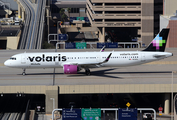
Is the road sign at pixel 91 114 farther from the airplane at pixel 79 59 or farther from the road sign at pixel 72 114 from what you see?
the airplane at pixel 79 59

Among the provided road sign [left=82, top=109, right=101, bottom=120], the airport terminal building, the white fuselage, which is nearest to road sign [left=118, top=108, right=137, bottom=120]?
road sign [left=82, top=109, right=101, bottom=120]

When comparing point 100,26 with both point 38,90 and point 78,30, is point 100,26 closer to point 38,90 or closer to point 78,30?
point 78,30

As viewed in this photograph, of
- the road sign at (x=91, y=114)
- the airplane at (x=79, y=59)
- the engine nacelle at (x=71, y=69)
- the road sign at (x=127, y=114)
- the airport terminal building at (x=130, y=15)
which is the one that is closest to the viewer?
the road sign at (x=91, y=114)

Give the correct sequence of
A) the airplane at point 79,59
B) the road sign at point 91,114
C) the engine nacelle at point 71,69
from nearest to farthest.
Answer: the road sign at point 91,114
the engine nacelle at point 71,69
the airplane at point 79,59

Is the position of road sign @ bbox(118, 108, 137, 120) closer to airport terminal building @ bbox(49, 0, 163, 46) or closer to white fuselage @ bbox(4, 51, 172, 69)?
white fuselage @ bbox(4, 51, 172, 69)

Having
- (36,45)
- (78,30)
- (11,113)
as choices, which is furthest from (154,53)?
(78,30)

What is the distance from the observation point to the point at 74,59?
63.6m

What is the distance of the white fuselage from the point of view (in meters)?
63.1

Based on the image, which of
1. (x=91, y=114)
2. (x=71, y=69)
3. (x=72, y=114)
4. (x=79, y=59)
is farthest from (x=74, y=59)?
(x=91, y=114)

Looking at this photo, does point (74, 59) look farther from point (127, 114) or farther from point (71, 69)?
point (127, 114)

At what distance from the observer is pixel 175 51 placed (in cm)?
9256

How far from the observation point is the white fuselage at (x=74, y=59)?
63.1m

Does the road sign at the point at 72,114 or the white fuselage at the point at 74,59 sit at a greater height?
the white fuselage at the point at 74,59

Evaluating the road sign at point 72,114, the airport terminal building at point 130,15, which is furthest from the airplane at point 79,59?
the airport terminal building at point 130,15
